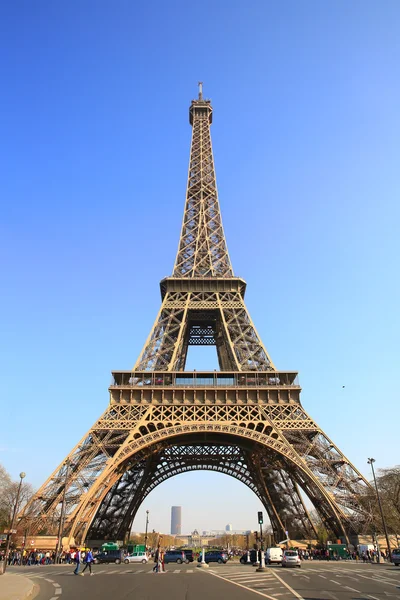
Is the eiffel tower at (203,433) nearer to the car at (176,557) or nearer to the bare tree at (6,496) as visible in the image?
the car at (176,557)

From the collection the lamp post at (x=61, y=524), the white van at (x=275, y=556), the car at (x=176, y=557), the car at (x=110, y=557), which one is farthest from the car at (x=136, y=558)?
the white van at (x=275, y=556)

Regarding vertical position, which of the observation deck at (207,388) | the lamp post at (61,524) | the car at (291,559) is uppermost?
the observation deck at (207,388)

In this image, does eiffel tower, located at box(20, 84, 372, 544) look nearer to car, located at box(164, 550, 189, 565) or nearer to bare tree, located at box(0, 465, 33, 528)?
car, located at box(164, 550, 189, 565)

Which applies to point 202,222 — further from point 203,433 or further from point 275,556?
point 275,556

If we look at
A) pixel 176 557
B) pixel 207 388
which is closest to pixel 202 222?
pixel 207 388

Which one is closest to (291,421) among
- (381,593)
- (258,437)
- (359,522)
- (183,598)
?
(258,437)

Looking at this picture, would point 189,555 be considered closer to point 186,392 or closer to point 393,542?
point 186,392

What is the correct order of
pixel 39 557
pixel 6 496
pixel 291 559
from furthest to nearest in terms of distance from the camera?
pixel 6 496, pixel 39 557, pixel 291 559
